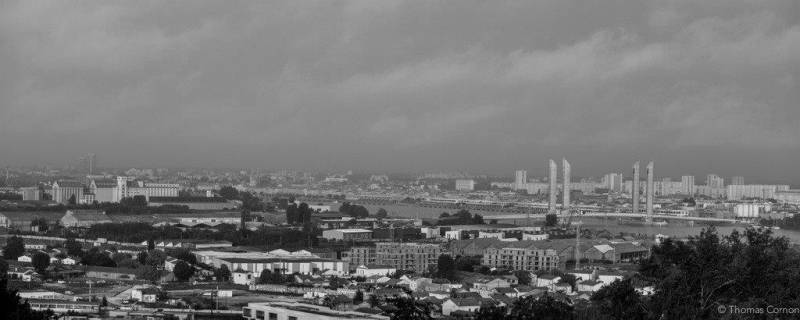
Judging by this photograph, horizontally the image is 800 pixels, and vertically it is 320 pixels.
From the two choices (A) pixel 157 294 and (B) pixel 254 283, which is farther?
(B) pixel 254 283

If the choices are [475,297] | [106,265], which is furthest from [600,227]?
[475,297]

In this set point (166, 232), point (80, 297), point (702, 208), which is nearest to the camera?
point (80, 297)

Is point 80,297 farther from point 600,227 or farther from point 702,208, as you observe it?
point 702,208

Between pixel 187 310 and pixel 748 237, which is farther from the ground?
pixel 748 237

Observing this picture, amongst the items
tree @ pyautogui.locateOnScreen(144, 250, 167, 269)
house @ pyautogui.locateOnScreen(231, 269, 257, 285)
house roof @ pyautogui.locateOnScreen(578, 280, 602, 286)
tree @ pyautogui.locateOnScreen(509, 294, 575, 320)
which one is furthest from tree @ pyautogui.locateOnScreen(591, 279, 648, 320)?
tree @ pyautogui.locateOnScreen(144, 250, 167, 269)

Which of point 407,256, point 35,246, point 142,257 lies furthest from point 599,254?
point 35,246

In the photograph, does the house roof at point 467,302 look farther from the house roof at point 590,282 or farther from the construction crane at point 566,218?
the construction crane at point 566,218

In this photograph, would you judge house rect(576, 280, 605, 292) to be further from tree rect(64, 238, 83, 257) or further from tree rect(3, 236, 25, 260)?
tree rect(3, 236, 25, 260)
